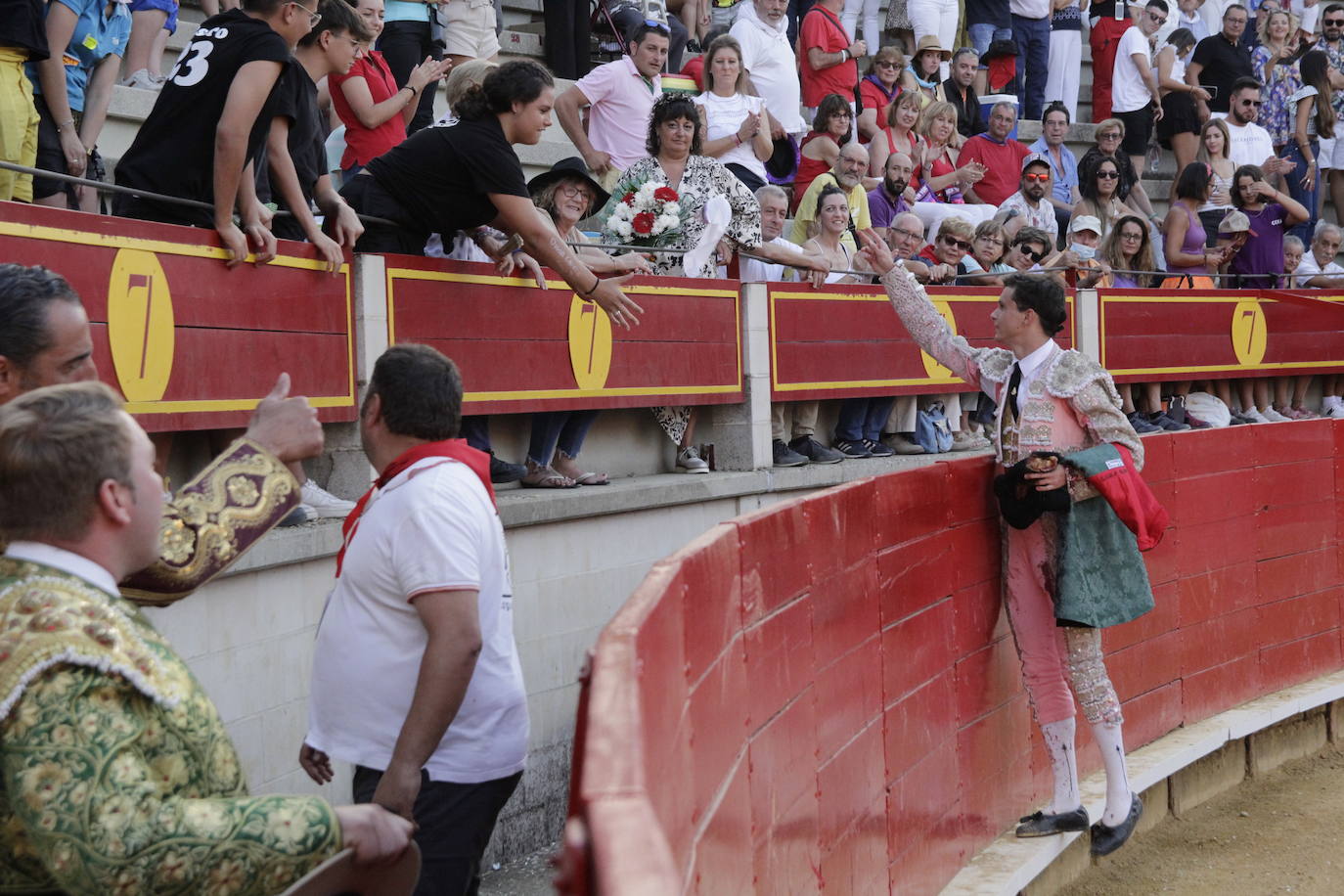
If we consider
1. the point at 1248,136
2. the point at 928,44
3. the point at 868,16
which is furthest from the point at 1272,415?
the point at 868,16

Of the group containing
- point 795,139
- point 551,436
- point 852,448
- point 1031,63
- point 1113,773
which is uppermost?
point 1031,63

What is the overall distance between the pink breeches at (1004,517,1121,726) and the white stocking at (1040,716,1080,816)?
0.04 metres

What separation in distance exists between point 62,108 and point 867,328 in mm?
4372

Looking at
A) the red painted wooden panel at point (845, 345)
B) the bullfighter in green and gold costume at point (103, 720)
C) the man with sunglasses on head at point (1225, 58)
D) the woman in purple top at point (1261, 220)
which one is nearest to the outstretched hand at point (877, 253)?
the red painted wooden panel at point (845, 345)

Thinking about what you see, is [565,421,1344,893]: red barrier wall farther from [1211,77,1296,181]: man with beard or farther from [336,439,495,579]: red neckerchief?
[1211,77,1296,181]: man with beard

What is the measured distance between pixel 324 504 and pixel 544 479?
1.39 m

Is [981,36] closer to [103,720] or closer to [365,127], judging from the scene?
[365,127]

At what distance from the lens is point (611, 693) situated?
194 cm

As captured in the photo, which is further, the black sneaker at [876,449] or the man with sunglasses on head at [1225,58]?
the man with sunglasses on head at [1225,58]

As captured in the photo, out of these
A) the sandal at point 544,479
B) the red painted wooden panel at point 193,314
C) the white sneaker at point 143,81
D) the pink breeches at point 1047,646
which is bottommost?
the pink breeches at point 1047,646

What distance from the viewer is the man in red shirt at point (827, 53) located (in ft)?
35.2

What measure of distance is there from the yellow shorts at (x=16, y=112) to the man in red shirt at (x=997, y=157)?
7.30m

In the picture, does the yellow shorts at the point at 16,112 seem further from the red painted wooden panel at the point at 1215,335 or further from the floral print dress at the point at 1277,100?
the floral print dress at the point at 1277,100

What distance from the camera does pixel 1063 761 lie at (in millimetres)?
5465
